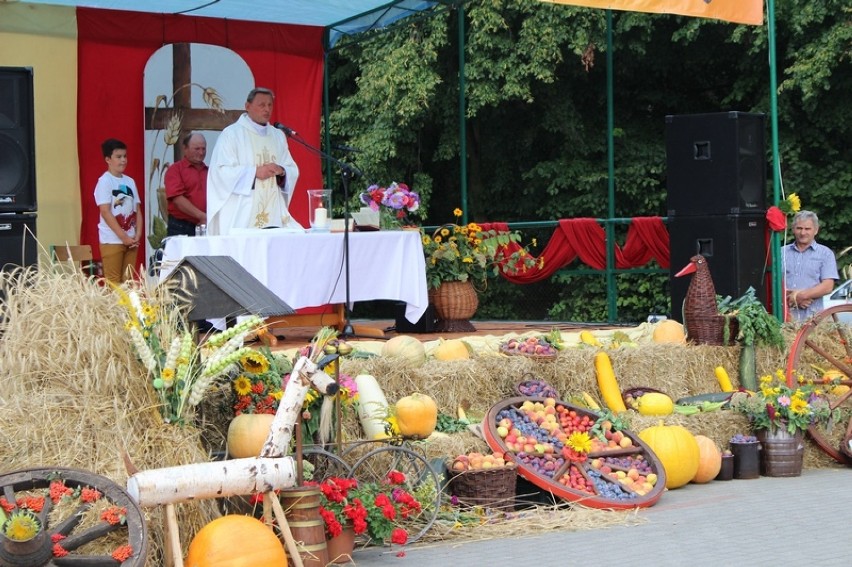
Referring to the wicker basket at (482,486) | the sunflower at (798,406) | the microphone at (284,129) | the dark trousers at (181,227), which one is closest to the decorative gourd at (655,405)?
the sunflower at (798,406)

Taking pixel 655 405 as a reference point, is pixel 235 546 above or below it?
below

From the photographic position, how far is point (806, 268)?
10.3 m

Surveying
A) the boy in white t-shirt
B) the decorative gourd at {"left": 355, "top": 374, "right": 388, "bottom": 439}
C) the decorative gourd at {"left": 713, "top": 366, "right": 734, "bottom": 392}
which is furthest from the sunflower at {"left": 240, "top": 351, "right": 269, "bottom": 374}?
the boy in white t-shirt

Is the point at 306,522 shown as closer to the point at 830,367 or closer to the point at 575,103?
the point at 830,367

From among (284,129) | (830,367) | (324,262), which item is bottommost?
(830,367)

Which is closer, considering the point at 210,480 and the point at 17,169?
the point at 210,480

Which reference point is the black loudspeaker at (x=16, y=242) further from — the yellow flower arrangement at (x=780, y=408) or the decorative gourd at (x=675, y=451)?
the yellow flower arrangement at (x=780, y=408)

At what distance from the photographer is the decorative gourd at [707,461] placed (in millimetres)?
7930

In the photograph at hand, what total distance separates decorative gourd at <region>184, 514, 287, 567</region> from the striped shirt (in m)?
6.25

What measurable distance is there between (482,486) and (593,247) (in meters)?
6.45

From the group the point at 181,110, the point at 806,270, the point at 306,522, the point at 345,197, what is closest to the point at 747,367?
the point at 806,270

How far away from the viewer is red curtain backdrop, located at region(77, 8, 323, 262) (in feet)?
40.9

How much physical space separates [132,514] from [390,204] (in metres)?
6.20

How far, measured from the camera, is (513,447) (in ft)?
23.5
